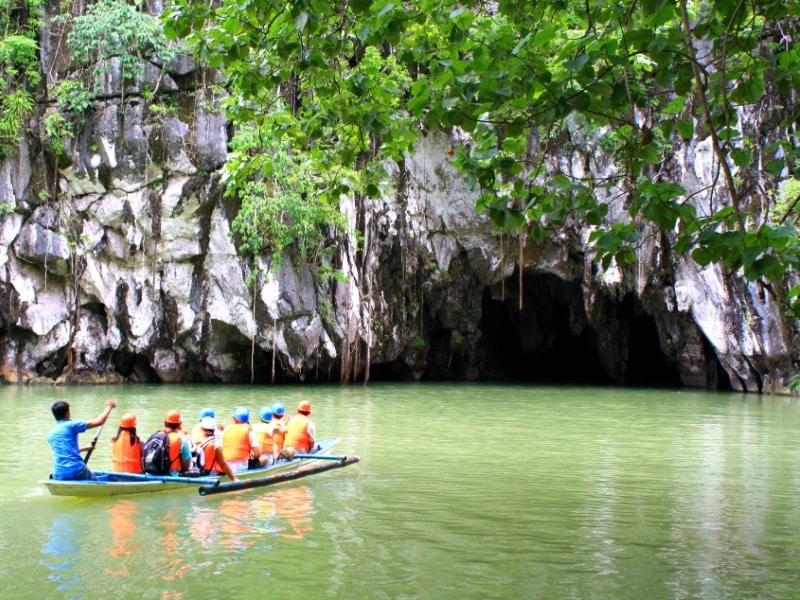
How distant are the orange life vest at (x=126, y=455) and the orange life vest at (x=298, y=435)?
7.40ft

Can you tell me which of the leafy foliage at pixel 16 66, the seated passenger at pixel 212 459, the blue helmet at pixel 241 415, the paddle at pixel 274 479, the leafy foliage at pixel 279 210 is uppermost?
the leafy foliage at pixel 16 66

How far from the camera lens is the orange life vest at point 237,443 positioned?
8.50 meters

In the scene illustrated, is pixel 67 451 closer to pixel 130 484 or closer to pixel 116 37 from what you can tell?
pixel 130 484

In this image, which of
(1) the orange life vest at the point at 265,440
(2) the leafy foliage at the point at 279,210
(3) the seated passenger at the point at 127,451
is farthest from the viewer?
(2) the leafy foliage at the point at 279,210

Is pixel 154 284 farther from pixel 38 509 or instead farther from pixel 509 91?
pixel 509 91

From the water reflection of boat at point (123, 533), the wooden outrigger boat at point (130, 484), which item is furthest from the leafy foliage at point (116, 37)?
the water reflection of boat at point (123, 533)

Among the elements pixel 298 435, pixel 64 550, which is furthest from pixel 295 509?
pixel 298 435

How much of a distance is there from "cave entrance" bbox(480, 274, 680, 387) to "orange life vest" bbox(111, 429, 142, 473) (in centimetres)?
1962

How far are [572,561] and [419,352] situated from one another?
2139 centimetres

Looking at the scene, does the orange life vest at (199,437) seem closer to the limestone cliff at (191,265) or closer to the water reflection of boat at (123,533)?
the water reflection of boat at (123,533)

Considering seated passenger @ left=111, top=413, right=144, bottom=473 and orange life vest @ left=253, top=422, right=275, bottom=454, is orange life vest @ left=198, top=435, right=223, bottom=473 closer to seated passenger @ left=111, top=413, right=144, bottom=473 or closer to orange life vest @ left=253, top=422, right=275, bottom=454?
seated passenger @ left=111, top=413, right=144, bottom=473

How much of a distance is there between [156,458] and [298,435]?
2.23 metres

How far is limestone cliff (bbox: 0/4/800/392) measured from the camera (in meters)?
21.4

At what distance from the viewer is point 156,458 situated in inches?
303
